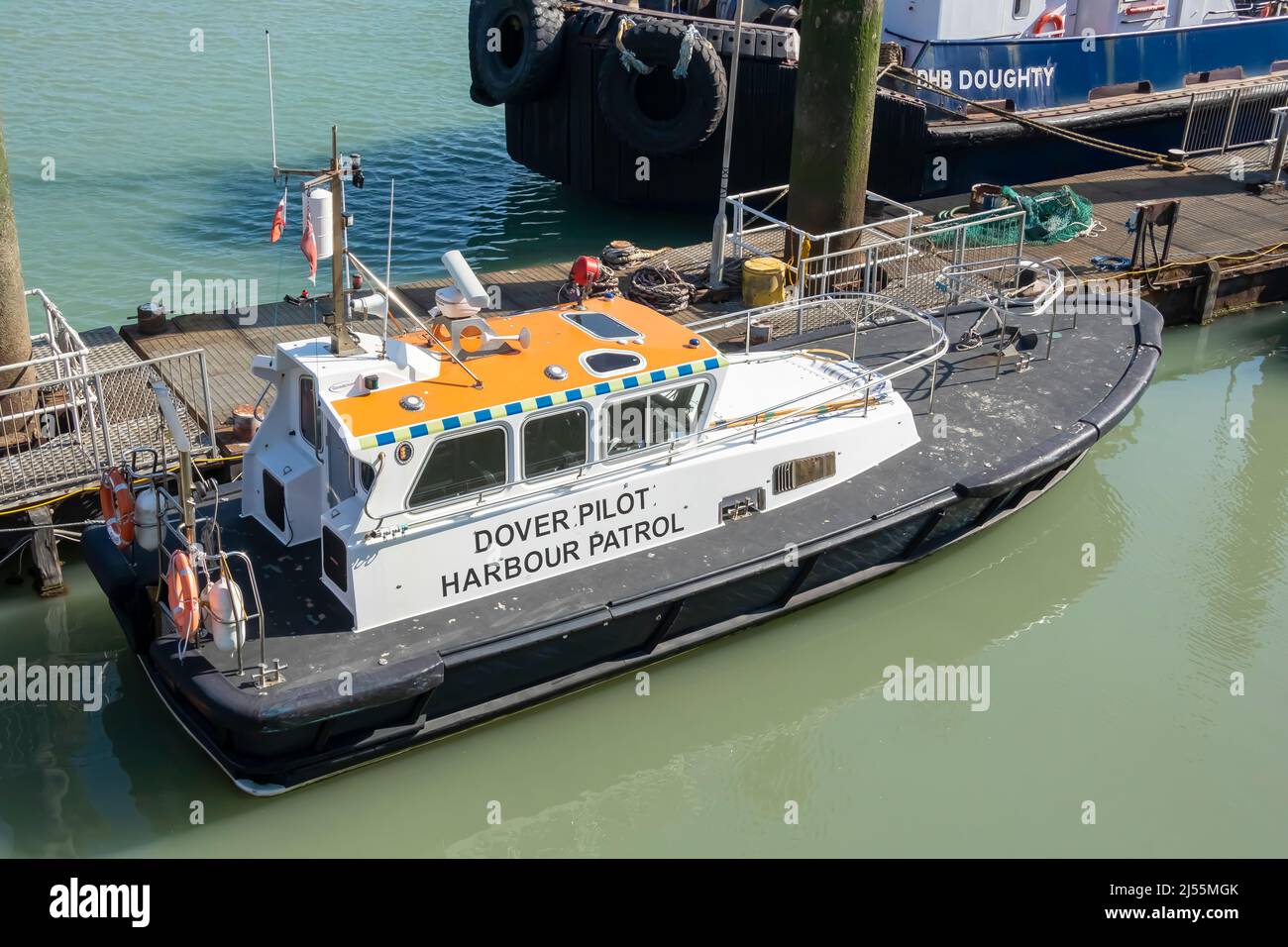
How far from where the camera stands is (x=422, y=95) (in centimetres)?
2556

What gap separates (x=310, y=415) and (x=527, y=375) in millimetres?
1539

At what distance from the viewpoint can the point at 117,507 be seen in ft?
30.5

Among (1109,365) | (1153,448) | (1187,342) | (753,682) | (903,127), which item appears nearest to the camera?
(753,682)

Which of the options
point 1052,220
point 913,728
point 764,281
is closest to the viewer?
point 913,728

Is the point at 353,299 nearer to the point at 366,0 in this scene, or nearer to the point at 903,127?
the point at 903,127

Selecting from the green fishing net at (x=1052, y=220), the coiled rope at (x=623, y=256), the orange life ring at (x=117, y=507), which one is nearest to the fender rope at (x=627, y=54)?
the coiled rope at (x=623, y=256)

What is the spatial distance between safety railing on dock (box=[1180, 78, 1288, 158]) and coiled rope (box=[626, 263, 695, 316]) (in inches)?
362

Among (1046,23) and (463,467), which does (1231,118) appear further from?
(463,467)

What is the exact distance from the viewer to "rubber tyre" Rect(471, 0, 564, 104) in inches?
713

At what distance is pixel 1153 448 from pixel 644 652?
6685mm

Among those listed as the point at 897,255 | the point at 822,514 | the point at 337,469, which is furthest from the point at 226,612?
the point at 897,255

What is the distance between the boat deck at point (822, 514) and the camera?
8.66 meters

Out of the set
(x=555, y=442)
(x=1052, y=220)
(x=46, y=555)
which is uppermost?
(x=1052, y=220)

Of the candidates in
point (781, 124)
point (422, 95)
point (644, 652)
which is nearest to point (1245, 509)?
point (644, 652)
